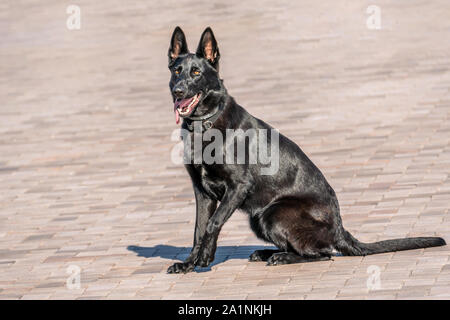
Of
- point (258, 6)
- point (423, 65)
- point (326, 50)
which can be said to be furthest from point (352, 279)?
point (258, 6)

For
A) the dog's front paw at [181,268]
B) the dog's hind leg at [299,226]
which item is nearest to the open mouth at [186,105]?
the dog's hind leg at [299,226]

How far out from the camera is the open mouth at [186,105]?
19.7ft

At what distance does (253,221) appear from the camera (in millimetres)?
6137

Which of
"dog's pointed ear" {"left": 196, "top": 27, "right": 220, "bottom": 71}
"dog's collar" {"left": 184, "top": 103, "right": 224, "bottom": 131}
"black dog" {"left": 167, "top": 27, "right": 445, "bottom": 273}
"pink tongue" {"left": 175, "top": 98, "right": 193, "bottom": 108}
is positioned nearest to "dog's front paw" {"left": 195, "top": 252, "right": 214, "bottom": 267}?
"black dog" {"left": 167, "top": 27, "right": 445, "bottom": 273}

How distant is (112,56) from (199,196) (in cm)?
903

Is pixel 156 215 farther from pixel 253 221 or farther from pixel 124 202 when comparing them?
pixel 253 221

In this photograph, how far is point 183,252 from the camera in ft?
21.9

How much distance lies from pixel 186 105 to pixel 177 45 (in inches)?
17.8

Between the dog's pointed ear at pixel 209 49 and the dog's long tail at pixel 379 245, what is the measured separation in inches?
54.4

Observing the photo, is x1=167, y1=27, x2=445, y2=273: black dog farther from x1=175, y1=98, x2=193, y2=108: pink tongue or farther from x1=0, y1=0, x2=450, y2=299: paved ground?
x1=0, y1=0, x2=450, y2=299: paved ground

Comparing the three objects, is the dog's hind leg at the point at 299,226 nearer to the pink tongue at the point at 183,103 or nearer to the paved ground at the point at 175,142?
the paved ground at the point at 175,142

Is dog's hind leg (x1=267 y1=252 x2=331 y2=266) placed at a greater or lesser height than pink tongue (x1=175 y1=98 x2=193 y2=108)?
lesser

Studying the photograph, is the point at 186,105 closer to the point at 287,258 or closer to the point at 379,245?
the point at 287,258

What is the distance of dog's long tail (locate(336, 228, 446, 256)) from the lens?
613 centimetres
